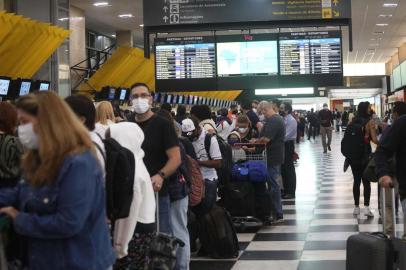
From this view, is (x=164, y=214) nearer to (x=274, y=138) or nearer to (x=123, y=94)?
(x=274, y=138)

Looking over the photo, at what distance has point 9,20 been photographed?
1116 centimetres

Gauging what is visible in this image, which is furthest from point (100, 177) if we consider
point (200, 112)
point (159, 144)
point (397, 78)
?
point (397, 78)

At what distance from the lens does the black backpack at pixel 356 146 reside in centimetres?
842

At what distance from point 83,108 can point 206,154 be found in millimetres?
3137

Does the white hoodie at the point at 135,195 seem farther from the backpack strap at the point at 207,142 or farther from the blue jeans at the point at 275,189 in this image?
the blue jeans at the point at 275,189

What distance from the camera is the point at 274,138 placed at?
849 centimetres

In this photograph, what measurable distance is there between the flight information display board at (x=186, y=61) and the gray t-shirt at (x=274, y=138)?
2.01 m

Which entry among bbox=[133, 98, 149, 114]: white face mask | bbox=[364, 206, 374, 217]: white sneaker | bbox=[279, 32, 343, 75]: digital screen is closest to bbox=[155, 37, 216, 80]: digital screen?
bbox=[279, 32, 343, 75]: digital screen

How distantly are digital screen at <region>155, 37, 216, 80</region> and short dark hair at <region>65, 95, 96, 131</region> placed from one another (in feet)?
23.0

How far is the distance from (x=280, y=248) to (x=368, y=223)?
184cm

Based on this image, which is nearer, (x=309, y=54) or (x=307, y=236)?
(x=307, y=236)

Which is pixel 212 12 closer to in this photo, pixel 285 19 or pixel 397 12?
pixel 285 19

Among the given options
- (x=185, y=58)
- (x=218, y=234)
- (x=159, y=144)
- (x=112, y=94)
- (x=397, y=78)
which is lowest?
(x=218, y=234)

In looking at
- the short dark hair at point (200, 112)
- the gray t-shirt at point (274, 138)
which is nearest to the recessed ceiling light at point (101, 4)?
the gray t-shirt at point (274, 138)
